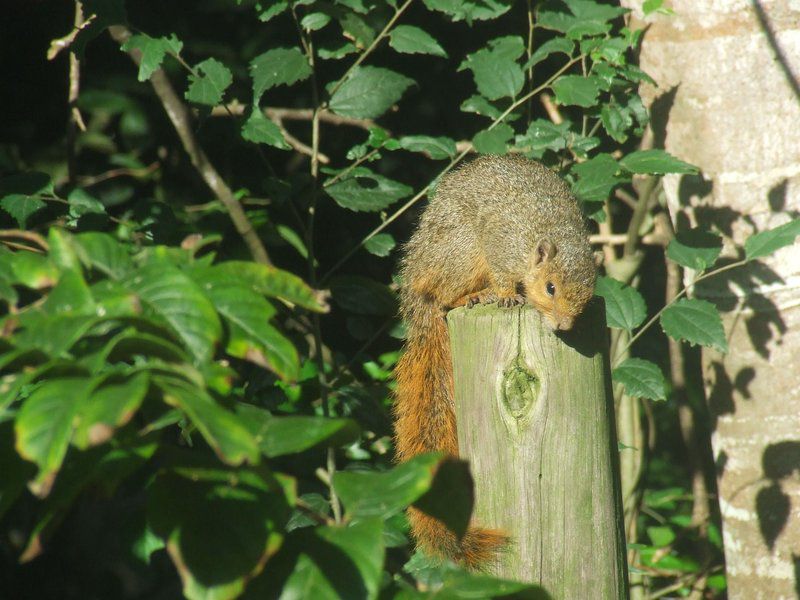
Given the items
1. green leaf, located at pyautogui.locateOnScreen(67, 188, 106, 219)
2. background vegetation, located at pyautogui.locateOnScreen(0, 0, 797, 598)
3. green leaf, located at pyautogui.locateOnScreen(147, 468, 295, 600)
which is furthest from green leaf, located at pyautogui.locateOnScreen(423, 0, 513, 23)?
green leaf, located at pyautogui.locateOnScreen(147, 468, 295, 600)

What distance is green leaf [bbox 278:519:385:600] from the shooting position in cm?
65

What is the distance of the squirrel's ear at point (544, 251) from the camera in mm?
2221

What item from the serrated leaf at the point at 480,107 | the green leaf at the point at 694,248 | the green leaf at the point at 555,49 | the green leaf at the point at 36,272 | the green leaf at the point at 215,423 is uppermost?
the green leaf at the point at 36,272

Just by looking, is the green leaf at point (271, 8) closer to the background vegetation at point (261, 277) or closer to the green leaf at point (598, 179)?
the background vegetation at point (261, 277)

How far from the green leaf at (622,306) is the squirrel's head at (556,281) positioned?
2.2 inches

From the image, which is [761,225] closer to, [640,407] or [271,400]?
[640,407]

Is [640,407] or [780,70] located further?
[640,407]

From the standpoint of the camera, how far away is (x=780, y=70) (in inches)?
84.4

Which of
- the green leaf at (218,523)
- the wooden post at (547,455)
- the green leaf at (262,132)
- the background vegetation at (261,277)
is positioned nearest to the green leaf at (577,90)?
the background vegetation at (261,277)

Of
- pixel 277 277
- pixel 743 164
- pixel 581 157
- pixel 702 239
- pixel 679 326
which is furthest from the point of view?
pixel 581 157

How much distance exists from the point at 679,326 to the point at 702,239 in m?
0.24

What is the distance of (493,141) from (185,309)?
150cm

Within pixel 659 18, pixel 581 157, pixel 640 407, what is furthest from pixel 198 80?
pixel 640 407

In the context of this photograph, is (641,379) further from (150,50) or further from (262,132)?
(150,50)
